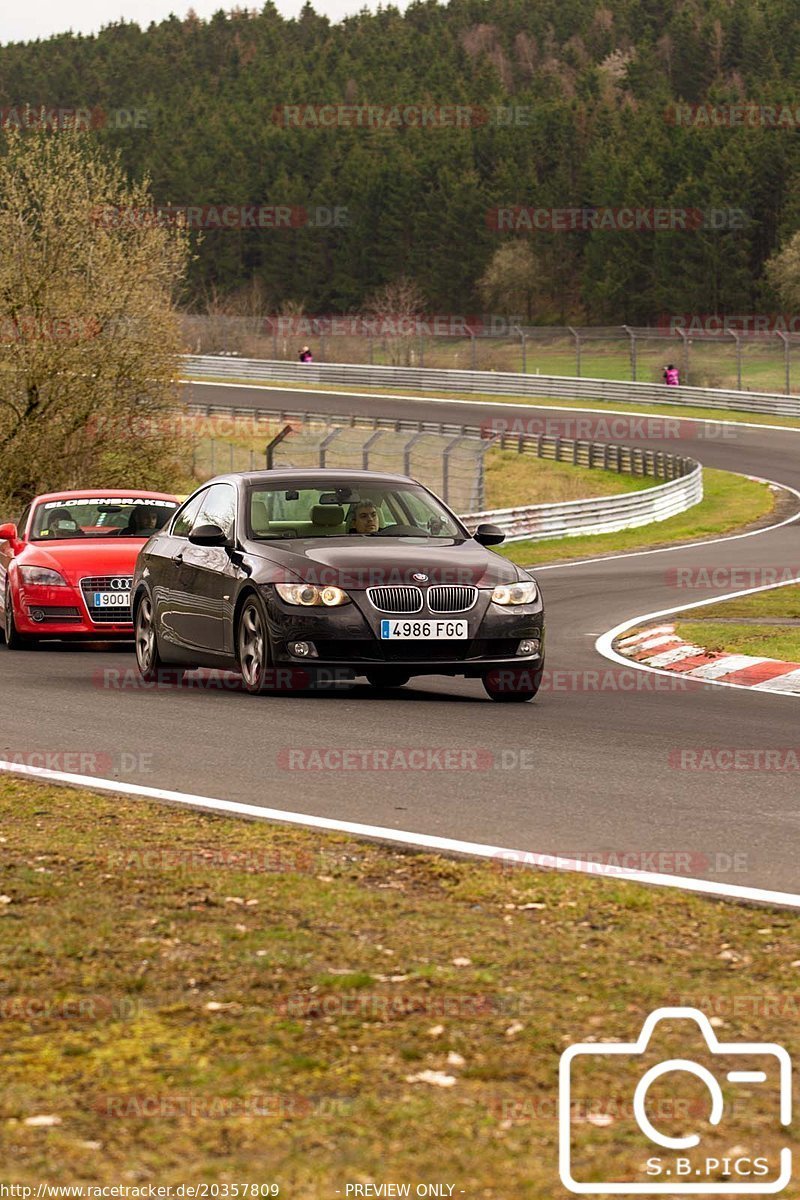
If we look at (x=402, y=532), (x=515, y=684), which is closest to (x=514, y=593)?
(x=515, y=684)

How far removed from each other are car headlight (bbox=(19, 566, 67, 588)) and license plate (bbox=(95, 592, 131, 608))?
34 cm

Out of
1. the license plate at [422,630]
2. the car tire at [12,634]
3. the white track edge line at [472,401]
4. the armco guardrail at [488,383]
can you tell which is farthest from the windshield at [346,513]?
the armco guardrail at [488,383]

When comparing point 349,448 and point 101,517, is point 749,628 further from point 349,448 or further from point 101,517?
point 349,448

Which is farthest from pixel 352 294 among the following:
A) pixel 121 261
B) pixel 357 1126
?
pixel 357 1126

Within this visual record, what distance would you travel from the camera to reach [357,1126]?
3.81 m

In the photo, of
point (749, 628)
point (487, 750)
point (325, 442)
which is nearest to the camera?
point (487, 750)

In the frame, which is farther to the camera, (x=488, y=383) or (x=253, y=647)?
(x=488, y=383)

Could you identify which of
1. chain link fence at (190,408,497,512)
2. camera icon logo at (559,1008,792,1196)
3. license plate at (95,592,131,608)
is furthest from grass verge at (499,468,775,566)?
camera icon logo at (559,1008,792,1196)

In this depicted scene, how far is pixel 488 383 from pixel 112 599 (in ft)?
194

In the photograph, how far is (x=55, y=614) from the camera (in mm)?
16172

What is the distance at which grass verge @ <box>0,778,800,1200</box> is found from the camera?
3.70 m

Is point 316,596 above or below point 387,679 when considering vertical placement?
above

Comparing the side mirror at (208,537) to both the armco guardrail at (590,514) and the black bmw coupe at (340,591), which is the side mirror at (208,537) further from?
the armco guardrail at (590,514)

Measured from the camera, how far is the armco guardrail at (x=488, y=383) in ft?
217
